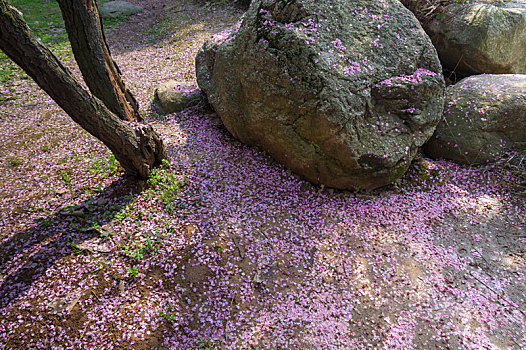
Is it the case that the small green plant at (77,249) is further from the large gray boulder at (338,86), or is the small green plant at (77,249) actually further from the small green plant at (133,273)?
the large gray boulder at (338,86)

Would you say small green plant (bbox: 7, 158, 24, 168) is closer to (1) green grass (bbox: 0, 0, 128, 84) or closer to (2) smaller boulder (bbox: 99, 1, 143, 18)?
(1) green grass (bbox: 0, 0, 128, 84)

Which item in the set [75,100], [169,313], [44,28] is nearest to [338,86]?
[75,100]

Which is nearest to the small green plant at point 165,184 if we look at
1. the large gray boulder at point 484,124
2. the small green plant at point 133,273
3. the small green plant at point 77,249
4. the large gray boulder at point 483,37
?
the small green plant at point 133,273

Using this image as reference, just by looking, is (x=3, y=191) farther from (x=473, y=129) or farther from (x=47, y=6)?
(x=47, y=6)

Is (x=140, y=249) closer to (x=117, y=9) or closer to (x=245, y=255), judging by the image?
(x=245, y=255)

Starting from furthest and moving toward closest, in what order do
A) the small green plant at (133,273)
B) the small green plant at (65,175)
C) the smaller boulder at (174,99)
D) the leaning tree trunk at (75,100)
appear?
the smaller boulder at (174,99) → the small green plant at (65,175) → the small green plant at (133,273) → the leaning tree trunk at (75,100)

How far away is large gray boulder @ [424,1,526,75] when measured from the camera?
5.50 m

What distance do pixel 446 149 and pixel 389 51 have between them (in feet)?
6.08

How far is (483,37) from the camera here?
5480 millimetres

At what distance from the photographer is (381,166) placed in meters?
3.83

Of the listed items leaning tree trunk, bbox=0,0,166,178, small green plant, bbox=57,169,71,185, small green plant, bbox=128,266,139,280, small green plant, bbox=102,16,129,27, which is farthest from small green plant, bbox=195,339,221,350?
small green plant, bbox=102,16,129,27

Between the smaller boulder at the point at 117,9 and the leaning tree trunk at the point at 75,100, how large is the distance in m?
9.70

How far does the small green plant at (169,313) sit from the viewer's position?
269 cm

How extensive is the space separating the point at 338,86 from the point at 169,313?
307 cm
